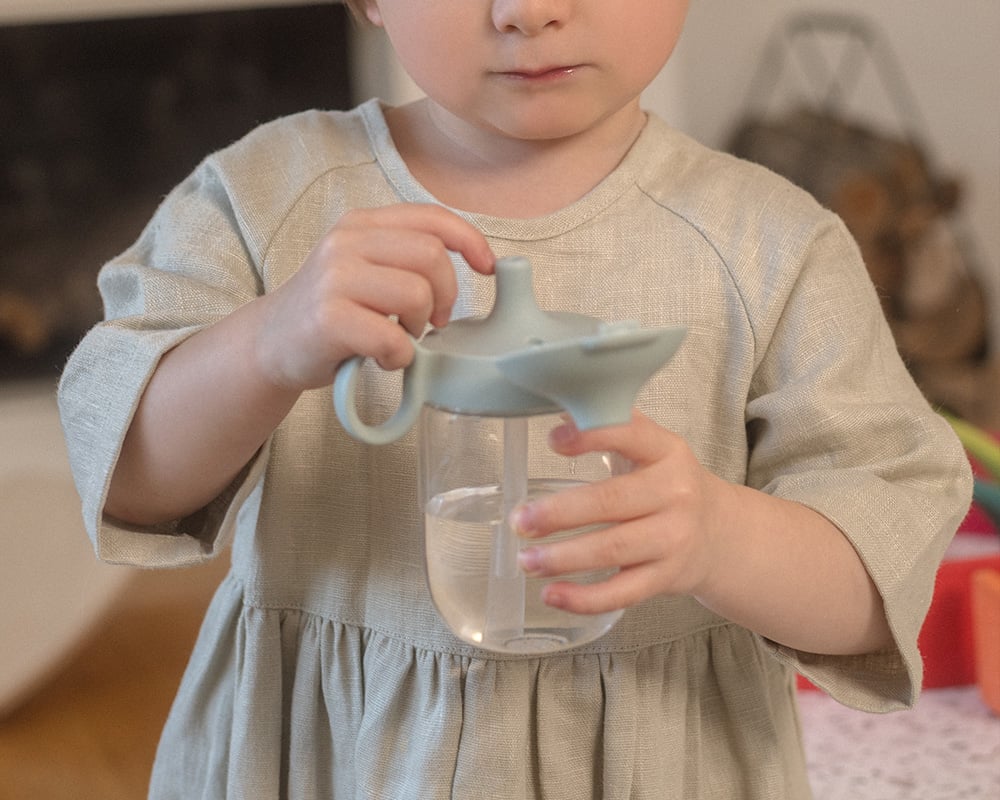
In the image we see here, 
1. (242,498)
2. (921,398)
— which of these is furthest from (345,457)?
(921,398)

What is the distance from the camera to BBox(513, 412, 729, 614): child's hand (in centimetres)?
49

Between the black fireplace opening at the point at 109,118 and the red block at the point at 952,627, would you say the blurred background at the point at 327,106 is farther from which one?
the red block at the point at 952,627

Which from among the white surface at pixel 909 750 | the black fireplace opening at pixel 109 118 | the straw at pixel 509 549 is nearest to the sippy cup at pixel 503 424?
the straw at pixel 509 549

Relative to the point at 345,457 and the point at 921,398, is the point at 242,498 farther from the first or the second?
A: the point at 921,398

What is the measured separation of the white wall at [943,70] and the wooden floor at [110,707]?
129 centimetres

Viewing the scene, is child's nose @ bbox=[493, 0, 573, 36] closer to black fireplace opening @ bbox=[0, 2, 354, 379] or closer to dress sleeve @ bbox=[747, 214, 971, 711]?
dress sleeve @ bbox=[747, 214, 971, 711]

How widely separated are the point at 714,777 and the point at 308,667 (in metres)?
0.23

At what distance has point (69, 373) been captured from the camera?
2.17ft

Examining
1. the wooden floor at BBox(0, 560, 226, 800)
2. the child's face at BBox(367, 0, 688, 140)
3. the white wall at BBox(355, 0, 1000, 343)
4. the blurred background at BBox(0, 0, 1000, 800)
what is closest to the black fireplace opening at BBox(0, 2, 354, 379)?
the blurred background at BBox(0, 0, 1000, 800)

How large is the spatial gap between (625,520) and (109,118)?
2005 millimetres

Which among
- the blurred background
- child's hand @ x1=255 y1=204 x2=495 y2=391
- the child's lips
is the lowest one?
the blurred background

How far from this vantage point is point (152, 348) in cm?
62

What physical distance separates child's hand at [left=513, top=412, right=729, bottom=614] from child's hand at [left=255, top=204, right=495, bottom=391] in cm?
7

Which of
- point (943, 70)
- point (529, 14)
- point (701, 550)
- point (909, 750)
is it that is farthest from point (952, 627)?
point (943, 70)
